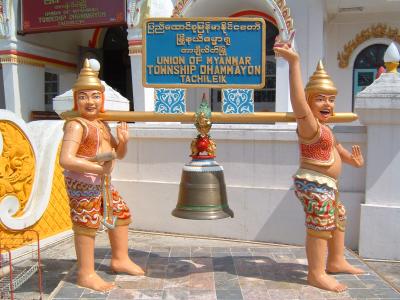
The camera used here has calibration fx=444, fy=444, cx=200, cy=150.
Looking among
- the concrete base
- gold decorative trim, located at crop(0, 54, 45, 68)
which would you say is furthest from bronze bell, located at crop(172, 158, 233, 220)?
gold decorative trim, located at crop(0, 54, 45, 68)

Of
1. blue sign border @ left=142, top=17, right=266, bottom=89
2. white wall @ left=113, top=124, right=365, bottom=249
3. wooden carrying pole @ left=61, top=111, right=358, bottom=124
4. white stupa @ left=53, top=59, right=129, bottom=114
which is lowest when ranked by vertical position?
white wall @ left=113, top=124, right=365, bottom=249

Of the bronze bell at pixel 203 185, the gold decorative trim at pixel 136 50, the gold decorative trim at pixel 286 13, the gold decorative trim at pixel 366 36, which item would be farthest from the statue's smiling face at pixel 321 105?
the gold decorative trim at pixel 366 36

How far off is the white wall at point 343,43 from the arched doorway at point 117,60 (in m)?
6.00

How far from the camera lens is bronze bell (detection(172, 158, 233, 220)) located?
3502mm

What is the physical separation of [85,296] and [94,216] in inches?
24.6

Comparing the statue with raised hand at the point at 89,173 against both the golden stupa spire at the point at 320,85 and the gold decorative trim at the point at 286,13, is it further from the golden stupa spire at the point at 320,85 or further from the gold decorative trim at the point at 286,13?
the gold decorative trim at the point at 286,13

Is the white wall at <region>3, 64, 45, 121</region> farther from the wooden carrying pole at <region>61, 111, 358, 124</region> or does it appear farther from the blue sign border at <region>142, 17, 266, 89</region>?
the blue sign border at <region>142, 17, 266, 89</region>

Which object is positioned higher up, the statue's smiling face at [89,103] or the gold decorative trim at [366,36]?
the gold decorative trim at [366,36]

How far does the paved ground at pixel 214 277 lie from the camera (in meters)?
3.53

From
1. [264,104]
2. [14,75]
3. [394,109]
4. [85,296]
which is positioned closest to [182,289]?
[85,296]

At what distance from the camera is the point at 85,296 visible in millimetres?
3465

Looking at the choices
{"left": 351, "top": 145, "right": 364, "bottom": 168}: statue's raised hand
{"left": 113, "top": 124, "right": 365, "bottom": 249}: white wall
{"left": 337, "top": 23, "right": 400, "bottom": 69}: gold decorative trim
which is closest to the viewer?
{"left": 351, "top": 145, "right": 364, "bottom": 168}: statue's raised hand

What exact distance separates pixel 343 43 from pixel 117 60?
272 inches

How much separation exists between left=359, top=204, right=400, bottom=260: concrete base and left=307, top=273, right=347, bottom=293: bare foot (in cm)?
186
